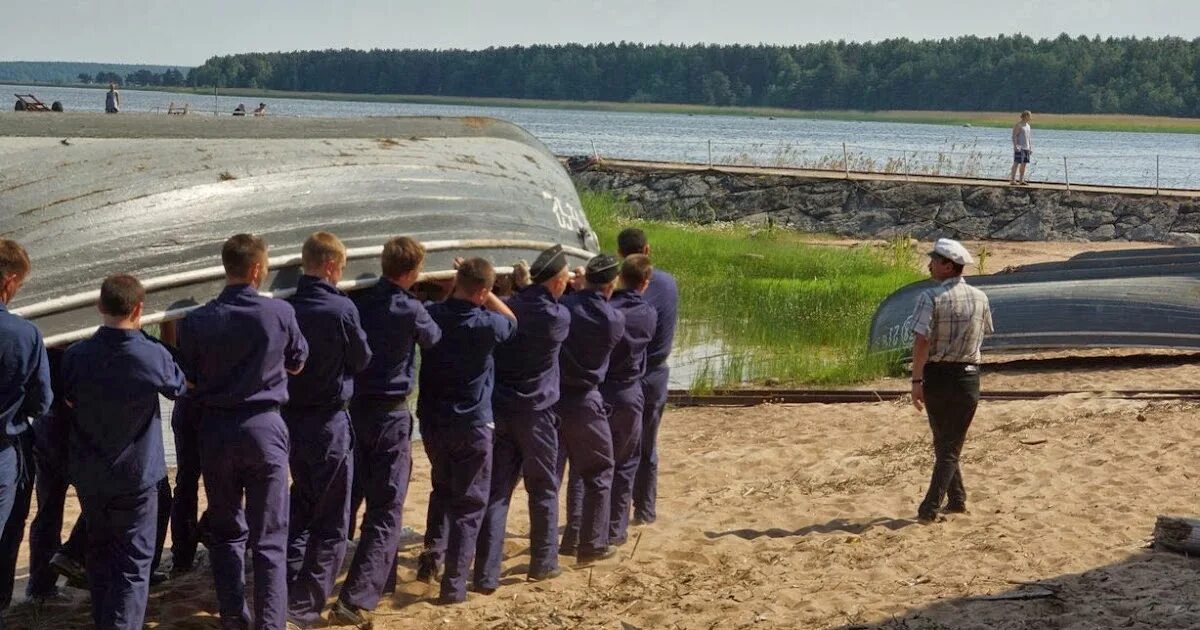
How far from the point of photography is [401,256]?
20.6ft

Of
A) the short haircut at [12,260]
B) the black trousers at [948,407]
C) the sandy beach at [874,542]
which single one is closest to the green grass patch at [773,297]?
the sandy beach at [874,542]

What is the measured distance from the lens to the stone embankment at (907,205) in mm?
27359

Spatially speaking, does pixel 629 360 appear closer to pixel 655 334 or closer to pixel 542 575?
pixel 655 334

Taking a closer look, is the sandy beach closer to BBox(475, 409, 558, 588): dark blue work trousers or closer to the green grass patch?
BBox(475, 409, 558, 588): dark blue work trousers

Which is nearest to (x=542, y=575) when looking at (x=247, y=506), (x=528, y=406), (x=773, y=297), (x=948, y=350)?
(x=528, y=406)

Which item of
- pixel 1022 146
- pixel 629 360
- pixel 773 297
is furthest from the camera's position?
pixel 1022 146

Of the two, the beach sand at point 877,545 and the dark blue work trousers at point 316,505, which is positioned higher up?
the dark blue work trousers at point 316,505

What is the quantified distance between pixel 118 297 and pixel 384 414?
1379 mm

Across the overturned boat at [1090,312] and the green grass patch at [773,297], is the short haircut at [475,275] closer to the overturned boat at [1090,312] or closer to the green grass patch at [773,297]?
the green grass patch at [773,297]

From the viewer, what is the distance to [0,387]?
17.5 ft

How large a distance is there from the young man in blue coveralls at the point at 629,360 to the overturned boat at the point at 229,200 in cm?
124

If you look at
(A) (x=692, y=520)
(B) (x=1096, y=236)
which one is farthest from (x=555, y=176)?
(B) (x=1096, y=236)

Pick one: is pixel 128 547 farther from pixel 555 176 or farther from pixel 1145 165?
pixel 1145 165

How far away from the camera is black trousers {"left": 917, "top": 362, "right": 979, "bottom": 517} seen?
7.73 metres
